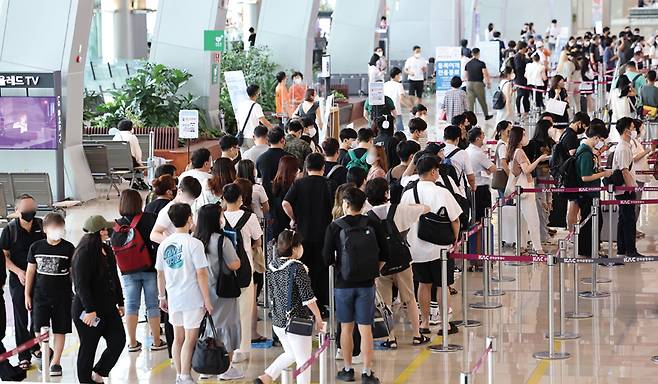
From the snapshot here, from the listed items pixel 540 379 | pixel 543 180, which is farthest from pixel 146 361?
pixel 543 180

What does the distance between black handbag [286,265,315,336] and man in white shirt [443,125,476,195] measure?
408cm

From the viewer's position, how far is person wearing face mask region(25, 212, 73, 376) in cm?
979

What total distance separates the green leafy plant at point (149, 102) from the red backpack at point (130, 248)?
1336 centimetres

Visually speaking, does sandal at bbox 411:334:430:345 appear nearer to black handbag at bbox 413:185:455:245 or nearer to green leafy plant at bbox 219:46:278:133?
black handbag at bbox 413:185:455:245

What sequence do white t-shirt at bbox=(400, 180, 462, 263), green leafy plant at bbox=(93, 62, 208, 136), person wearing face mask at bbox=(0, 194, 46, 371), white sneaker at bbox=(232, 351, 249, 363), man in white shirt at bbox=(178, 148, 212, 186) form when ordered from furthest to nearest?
green leafy plant at bbox=(93, 62, 208, 136), man in white shirt at bbox=(178, 148, 212, 186), white t-shirt at bbox=(400, 180, 462, 263), white sneaker at bbox=(232, 351, 249, 363), person wearing face mask at bbox=(0, 194, 46, 371)

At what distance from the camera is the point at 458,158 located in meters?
13.2

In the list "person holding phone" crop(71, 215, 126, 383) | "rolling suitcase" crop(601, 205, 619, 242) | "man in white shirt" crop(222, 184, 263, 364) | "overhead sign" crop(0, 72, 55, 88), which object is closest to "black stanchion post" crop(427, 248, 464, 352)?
"man in white shirt" crop(222, 184, 263, 364)

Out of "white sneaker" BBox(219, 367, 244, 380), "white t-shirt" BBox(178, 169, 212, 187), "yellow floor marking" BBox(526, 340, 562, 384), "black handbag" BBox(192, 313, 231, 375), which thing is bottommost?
"yellow floor marking" BBox(526, 340, 562, 384)

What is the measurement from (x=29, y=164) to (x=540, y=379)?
1114cm

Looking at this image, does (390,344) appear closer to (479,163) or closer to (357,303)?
(357,303)

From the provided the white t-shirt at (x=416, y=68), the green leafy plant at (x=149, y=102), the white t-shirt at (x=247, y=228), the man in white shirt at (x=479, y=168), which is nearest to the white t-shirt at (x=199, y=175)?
the white t-shirt at (x=247, y=228)

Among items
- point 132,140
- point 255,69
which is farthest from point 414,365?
point 255,69

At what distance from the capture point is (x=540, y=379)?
10328 mm

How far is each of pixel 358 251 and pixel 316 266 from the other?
5.98 ft
